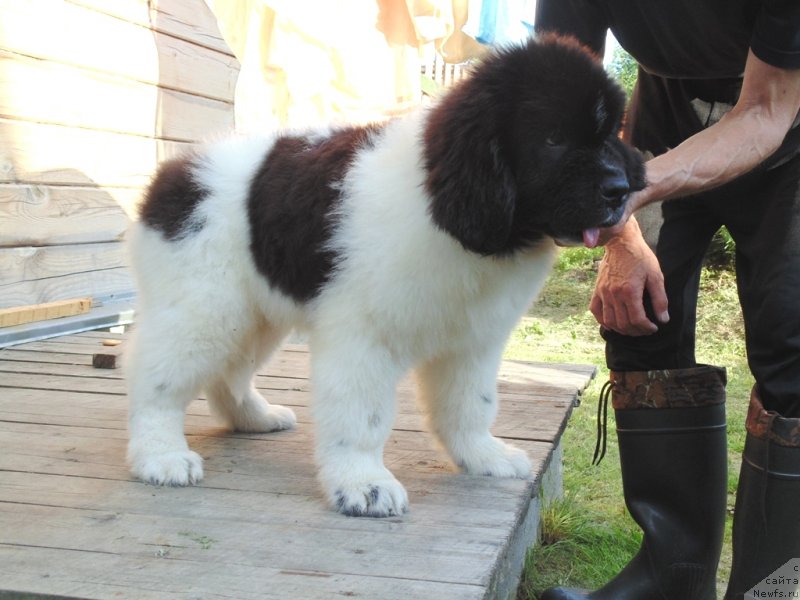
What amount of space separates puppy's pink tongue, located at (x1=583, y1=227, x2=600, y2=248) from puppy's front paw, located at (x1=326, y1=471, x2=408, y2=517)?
87cm

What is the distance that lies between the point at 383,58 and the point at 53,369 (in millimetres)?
2563

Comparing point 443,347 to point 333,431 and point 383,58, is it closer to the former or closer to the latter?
point 333,431

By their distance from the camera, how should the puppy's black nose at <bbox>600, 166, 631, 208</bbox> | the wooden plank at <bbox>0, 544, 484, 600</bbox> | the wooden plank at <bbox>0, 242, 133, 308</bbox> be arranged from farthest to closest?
the wooden plank at <bbox>0, 242, 133, 308</bbox> < the puppy's black nose at <bbox>600, 166, 631, 208</bbox> < the wooden plank at <bbox>0, 544, 484, 600</bbox>

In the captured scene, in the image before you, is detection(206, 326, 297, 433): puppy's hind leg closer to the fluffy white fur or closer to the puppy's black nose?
the fluffy white fur

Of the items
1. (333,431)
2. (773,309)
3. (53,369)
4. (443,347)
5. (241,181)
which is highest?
(241,181)

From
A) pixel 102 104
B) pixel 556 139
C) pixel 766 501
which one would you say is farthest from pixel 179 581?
pixel 102 104

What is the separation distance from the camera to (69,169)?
4.98 meters

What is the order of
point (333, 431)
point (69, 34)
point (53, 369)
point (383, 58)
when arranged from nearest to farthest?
1. point (333, 431)
2. point (53, 369)
3. point (69, 34)
4. point (383, 58)

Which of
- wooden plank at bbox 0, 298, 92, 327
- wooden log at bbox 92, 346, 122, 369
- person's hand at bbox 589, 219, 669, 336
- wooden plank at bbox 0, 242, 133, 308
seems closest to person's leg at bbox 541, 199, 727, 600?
person's hand at bbox 589, 219, 669, 336

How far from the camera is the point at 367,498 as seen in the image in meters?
2.47

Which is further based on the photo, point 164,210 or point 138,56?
point 138,56

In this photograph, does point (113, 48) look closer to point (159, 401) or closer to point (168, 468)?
point (159, 401)

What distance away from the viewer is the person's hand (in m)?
2.52

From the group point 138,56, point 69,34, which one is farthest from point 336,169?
point 138,56
